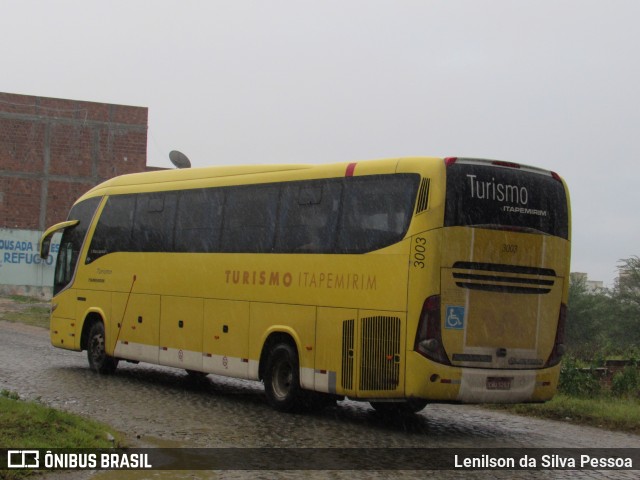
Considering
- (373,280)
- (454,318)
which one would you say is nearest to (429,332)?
(454,318)

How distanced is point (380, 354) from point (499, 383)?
1532mm

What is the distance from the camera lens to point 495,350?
12.2 metres

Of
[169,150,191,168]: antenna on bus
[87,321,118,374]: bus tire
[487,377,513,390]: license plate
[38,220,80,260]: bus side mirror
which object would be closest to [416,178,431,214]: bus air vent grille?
[487,377,513,390]: license plate

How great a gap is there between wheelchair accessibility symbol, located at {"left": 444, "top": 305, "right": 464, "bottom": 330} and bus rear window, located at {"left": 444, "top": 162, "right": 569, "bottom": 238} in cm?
105

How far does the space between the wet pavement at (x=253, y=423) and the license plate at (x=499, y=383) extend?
659 millimetres

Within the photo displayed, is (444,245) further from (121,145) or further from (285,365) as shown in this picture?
(121,145)

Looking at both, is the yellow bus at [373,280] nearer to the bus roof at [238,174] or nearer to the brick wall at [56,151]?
the bus roof at [238,174]

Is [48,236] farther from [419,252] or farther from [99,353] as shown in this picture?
[419,252]

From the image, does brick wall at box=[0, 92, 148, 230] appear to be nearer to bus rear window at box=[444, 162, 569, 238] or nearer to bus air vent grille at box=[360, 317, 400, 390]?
bus air vent grille at box=[360, 317, 400, 390]

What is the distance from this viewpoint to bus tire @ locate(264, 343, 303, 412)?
45.0 feet

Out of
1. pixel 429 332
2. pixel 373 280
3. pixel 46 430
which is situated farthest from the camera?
pixel 373 280

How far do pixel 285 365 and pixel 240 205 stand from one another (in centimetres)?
273

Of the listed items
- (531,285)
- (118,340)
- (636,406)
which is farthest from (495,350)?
(118,340)

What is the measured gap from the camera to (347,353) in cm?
1281
